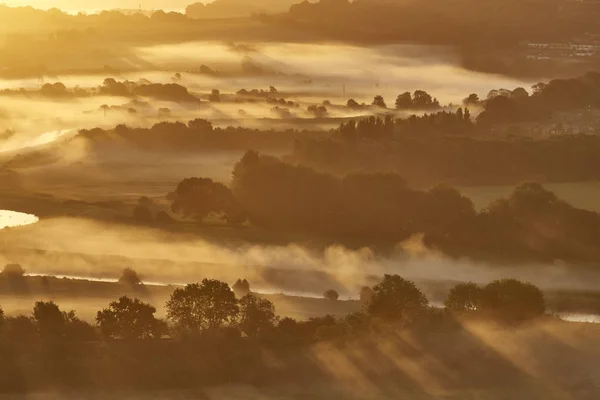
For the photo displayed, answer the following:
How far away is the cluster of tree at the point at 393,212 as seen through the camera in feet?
83.3

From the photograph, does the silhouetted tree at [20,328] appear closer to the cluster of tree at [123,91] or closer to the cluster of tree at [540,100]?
the cluster of tree at [540,100]

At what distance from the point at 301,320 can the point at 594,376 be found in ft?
18.1

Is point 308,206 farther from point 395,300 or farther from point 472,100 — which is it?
point 472,100

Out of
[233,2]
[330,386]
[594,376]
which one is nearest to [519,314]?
[594,376]

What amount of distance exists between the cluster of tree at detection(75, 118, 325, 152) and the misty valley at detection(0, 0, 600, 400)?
113mm

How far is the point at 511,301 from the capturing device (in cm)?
1819

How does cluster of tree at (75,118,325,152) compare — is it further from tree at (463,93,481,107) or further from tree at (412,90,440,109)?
tree at (463,93,481,107)

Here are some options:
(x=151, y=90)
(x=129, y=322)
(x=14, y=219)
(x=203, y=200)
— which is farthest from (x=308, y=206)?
(x=151, y=90)

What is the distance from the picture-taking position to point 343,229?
26.8 m

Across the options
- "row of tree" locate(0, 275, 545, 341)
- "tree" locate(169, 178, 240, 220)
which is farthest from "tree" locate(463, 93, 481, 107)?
"row of tree" locate(0, 275, 545, 341)

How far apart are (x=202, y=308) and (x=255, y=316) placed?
31.0 inches

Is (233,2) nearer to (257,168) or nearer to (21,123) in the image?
(21,123)

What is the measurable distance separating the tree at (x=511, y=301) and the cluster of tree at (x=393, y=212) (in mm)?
5916

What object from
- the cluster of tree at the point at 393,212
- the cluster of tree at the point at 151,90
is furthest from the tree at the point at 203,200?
the cluster of tree at the point at 151,90
